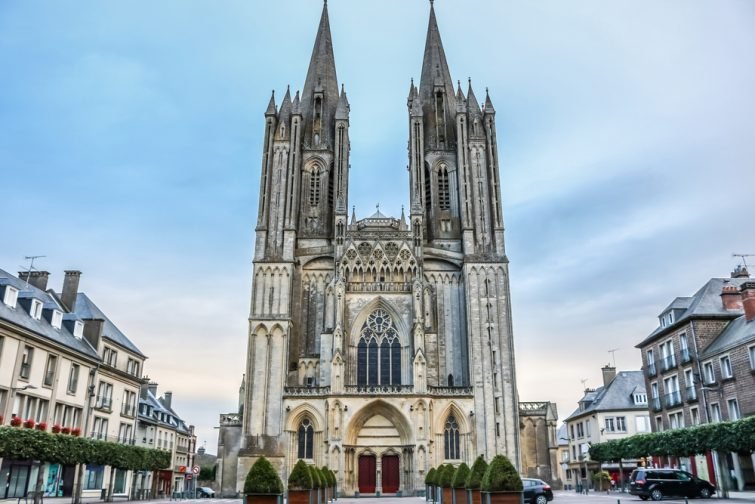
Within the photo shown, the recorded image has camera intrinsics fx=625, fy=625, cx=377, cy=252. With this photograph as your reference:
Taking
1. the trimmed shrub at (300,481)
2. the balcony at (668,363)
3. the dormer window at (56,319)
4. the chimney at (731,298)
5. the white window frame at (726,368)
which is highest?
the chimney at (731,298)

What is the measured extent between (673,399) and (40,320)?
36725 mm

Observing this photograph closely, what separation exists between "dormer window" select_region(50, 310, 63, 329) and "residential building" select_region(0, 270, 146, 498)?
→ 0.05 meters

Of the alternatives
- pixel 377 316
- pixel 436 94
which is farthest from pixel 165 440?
pixel 436 94

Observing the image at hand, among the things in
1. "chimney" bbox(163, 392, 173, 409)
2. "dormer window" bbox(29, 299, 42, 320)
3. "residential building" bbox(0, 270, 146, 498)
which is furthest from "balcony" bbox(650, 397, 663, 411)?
"chimney" bbox(163, 392, 173, 409)

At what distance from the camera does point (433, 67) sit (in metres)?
58.2

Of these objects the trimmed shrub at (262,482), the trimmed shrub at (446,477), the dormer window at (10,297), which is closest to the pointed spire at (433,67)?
the dormer window at (10,297)

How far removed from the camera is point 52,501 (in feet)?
101

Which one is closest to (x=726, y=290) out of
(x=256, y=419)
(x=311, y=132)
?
(x=256, y=419)

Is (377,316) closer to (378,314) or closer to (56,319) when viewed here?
(378,314)

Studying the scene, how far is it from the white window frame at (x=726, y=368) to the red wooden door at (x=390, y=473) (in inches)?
800

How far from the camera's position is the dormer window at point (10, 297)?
2914 cm

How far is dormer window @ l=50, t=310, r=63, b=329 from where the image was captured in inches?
1323

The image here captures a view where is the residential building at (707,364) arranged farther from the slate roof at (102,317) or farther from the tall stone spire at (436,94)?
the slate roof at (102,317)

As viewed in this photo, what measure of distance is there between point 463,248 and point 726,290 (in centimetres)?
1763
